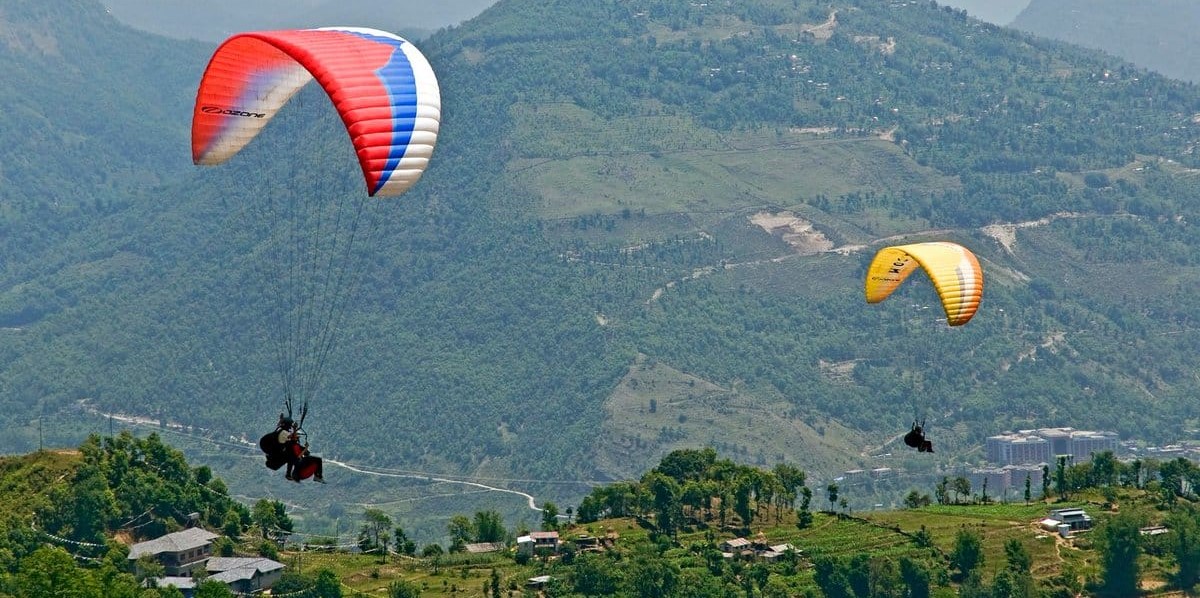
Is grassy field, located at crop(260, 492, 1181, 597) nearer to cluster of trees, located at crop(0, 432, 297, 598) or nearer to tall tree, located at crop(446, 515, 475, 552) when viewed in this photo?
tall tree, located at crop(446, 515, 475, 552)

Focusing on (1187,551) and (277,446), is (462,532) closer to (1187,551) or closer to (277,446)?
(1187,551)

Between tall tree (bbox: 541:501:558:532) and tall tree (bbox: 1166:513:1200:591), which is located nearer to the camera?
tall tree (bbox: 1166:513:1200:591)

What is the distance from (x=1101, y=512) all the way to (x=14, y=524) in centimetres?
5845

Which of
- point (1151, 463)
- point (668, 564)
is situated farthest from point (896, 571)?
point (1151, 463)

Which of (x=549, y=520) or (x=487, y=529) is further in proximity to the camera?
(x=549, y=520)

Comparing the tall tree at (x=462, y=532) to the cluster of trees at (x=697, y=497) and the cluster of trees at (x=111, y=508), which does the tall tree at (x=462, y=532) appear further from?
the cluster of trees at (x=111, y=508)

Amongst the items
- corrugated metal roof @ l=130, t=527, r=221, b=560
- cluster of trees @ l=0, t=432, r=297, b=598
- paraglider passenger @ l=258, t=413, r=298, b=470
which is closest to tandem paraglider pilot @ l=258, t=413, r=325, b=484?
paraglider passenger @ l=258, t=413, r=298, b=470

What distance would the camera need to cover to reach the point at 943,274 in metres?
91.9

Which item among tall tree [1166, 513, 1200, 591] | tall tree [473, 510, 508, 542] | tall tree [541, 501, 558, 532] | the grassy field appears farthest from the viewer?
tall tree [541, 501, 558, 532]

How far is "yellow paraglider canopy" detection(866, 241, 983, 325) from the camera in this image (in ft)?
299

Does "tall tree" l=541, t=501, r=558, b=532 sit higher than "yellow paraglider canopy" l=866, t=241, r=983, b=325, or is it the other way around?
"yellow paraglider canopy" l=866, t=241, r=983, b=325

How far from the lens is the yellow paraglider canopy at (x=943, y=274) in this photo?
91.1 metres

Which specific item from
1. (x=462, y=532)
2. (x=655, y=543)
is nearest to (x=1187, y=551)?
(x=655, y=543)

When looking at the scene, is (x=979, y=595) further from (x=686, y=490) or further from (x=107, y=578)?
(x=107, y=578)
